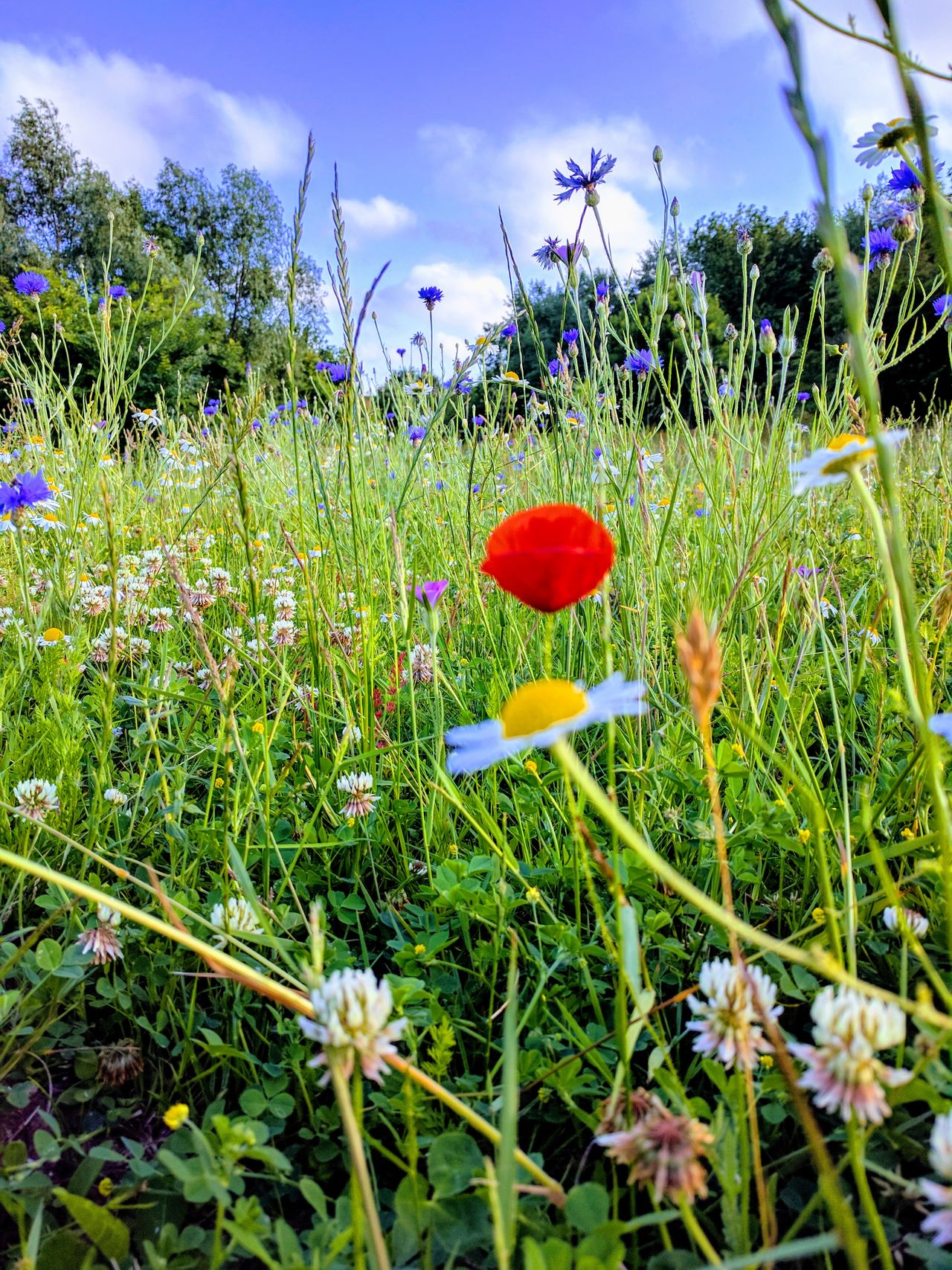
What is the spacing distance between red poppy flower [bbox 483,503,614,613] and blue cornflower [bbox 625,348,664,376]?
2.80 feet

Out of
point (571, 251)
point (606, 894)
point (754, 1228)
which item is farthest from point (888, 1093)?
point (571, 251)

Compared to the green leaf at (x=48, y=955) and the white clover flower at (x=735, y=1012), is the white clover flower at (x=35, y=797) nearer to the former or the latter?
the green leaf at (x=48, y=955)

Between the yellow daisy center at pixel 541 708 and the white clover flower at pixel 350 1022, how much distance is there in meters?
0.17

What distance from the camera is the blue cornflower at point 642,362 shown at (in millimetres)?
1266

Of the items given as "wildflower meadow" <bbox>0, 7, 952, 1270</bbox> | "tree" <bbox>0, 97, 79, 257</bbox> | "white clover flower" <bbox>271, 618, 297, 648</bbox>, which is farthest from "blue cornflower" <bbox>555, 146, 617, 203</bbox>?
"tree" <bbox>0, 97, 79, 257</bbox>

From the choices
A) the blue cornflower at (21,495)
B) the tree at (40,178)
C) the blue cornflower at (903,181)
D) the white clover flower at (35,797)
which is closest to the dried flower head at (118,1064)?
the white clover flower at (35,797)

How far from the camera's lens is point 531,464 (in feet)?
7.04

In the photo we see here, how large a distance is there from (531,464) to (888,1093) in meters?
1.86

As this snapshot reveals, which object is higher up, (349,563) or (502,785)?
(349,563)

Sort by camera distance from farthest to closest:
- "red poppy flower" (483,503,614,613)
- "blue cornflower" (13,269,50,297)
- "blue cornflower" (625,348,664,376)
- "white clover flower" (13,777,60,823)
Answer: "blue cornflower" (13,269,50,297), "blue cornflower" (625,348,664,376), "white clover flower" (13,777,60,823), "red poppy flower" (483,503,614,613)

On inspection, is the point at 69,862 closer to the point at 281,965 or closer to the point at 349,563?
the point at 281,965

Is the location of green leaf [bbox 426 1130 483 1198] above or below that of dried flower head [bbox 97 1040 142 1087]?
below

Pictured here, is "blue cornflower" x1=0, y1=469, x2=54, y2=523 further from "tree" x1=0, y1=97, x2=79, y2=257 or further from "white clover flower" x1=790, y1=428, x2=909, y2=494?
"tree" x1=0, y1=97, x2=79, y2=257

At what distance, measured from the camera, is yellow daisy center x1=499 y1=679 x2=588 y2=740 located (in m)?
0.36
